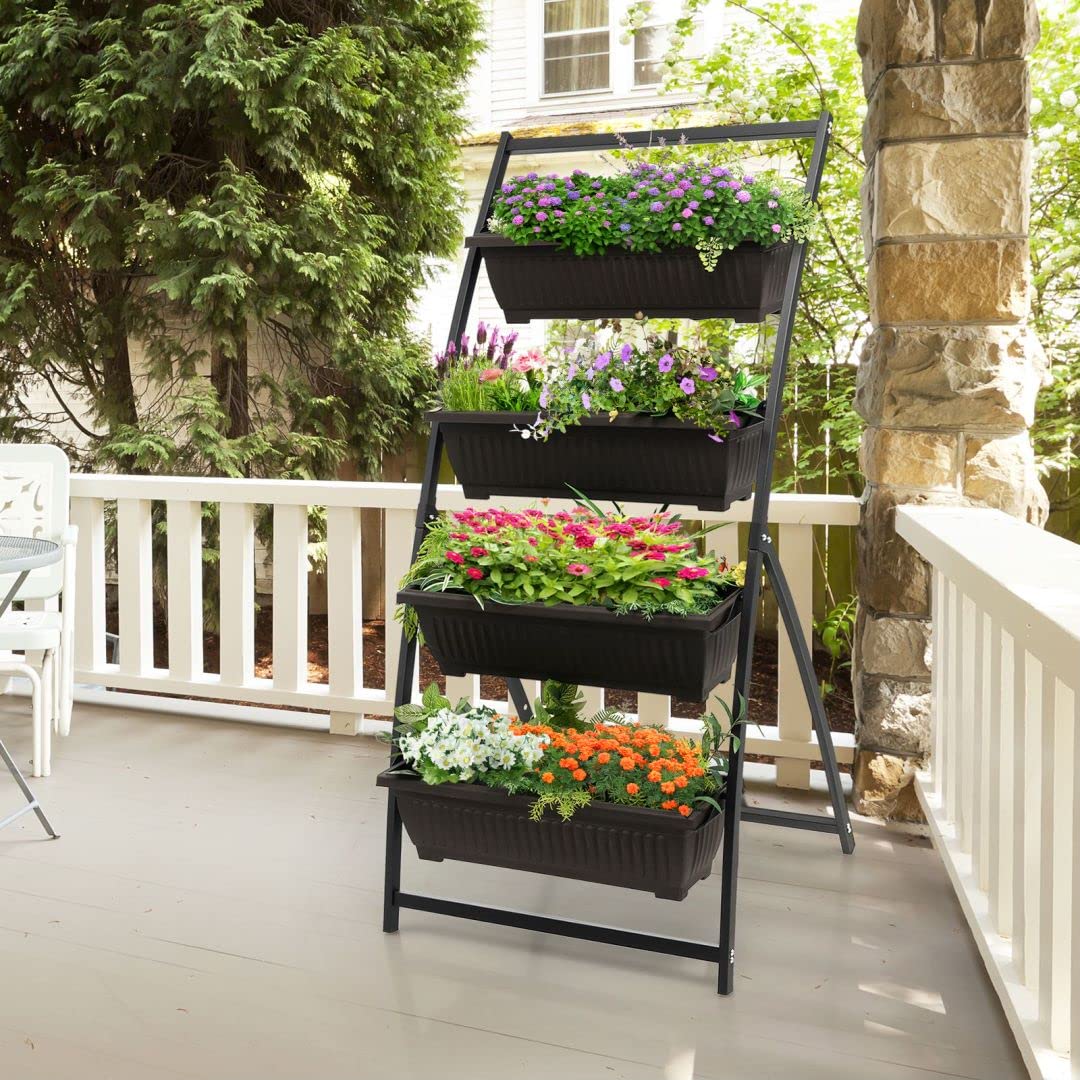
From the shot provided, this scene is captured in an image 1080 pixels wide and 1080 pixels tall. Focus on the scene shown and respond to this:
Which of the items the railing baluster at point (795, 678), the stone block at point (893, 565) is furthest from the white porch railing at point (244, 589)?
the stone block at point (893, 565)

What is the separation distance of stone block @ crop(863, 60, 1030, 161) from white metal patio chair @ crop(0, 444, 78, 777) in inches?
95.3

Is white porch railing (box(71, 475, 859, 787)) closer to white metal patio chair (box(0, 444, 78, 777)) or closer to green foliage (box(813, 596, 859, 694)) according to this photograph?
white metal patio chair (box(0, 444, 78, 777))

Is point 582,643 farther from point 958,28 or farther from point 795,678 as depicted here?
point 958,28

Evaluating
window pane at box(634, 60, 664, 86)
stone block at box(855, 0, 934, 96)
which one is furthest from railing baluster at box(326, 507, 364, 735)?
window pane at box(634, 60, 664, 86)

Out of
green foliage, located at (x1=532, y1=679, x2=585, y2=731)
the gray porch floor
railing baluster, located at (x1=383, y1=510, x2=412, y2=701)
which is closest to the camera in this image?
the gray porch floor

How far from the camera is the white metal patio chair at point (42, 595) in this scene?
296 cm

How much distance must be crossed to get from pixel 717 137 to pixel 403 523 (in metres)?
1.55

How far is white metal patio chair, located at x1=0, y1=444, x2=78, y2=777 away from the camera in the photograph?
296cm

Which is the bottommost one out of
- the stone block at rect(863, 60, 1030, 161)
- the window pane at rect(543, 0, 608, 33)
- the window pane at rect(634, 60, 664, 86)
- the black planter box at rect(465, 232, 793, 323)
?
the black planter box at rect(465, 232, 793, 323)

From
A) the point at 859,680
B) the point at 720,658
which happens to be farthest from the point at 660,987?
the point at 859,680

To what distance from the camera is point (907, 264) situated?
2496mm

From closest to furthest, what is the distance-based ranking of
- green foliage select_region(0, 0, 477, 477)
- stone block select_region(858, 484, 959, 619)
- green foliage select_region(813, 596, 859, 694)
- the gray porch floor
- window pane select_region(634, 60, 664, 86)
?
the gray porch floor < stone block select_region(858, 484, 959, 619) < green foliage select_region(813, 596, 859, 694) < green foliage select_region(0, 0, 477, 477) < window pane select_region(634, 60, 664, 86)

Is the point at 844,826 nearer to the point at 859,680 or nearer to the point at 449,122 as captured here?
the point at 859,680

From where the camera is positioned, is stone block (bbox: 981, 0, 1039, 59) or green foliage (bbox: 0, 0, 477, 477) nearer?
stone block (bbox: 981, 0, 1039, 59)
